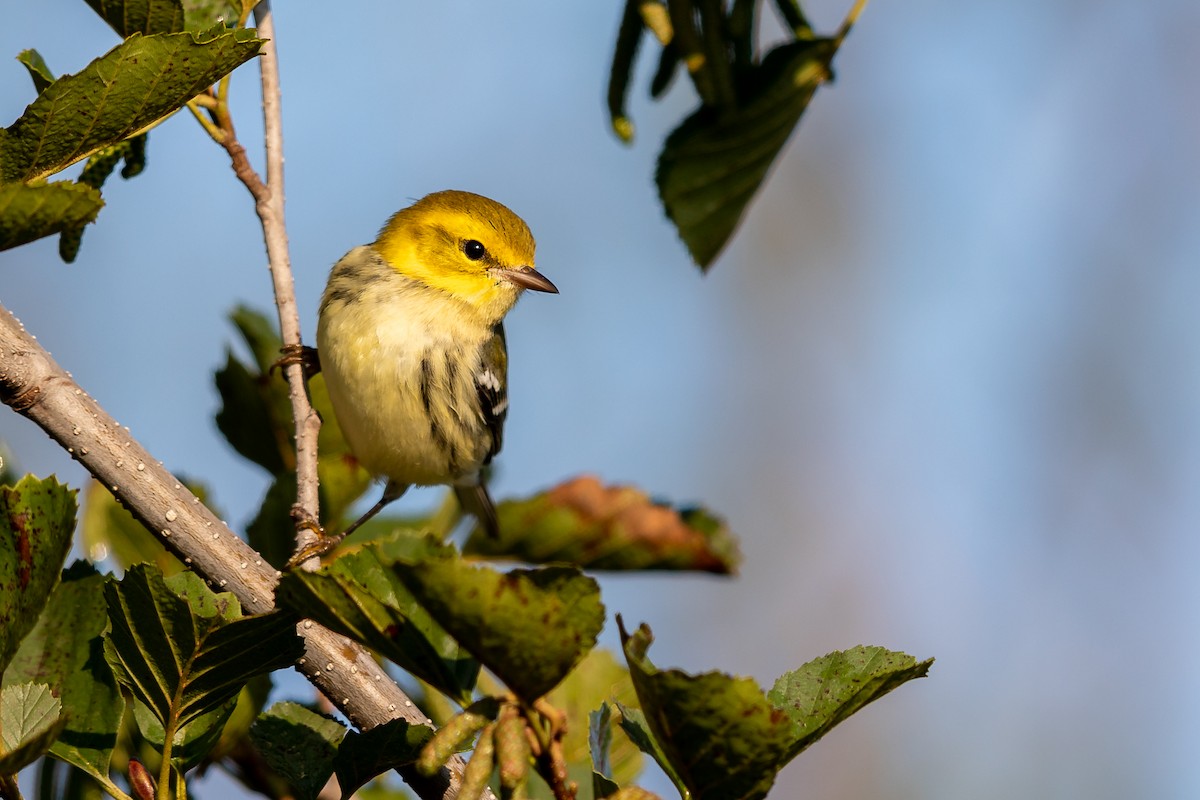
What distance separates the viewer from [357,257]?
3.74 meters

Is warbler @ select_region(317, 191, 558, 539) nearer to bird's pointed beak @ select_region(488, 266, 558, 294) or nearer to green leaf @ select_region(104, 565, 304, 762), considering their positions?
bird's pointed beak @ select_region(488, 266, 558, 294)

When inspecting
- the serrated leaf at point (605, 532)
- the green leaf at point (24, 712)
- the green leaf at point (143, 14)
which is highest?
the green leaf at point (143, 14)

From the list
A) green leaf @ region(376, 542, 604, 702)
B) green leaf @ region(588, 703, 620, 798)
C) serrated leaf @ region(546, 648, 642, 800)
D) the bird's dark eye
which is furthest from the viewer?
the bird's dark eye

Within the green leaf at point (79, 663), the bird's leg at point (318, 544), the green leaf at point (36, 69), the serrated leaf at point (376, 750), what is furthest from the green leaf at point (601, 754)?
the green leaf at point (36, 69)

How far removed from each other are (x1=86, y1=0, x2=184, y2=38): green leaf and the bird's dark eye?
2.07 meters

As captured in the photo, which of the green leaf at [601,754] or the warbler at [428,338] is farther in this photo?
the warbler at [428,338]

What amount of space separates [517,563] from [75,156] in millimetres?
1245

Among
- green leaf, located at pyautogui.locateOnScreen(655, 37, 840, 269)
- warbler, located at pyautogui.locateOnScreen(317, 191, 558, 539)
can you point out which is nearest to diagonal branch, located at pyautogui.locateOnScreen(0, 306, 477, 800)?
green leaf, located at pyautogui.locateOnScreen(655, 37, 840, 269)

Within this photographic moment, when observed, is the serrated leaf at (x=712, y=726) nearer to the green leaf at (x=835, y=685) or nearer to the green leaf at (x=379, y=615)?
the green leaf at (x=835, y=685)

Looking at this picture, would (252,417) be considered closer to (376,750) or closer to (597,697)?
(597,697)

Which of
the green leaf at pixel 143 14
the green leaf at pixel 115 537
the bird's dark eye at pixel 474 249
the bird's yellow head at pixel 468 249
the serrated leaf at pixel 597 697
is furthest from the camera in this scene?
the bird's dark eye at pixel 474 249

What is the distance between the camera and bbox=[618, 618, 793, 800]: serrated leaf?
1.13 m

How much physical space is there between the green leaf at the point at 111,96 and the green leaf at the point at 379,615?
1.86 ft

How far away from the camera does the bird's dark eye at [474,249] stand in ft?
12.8
